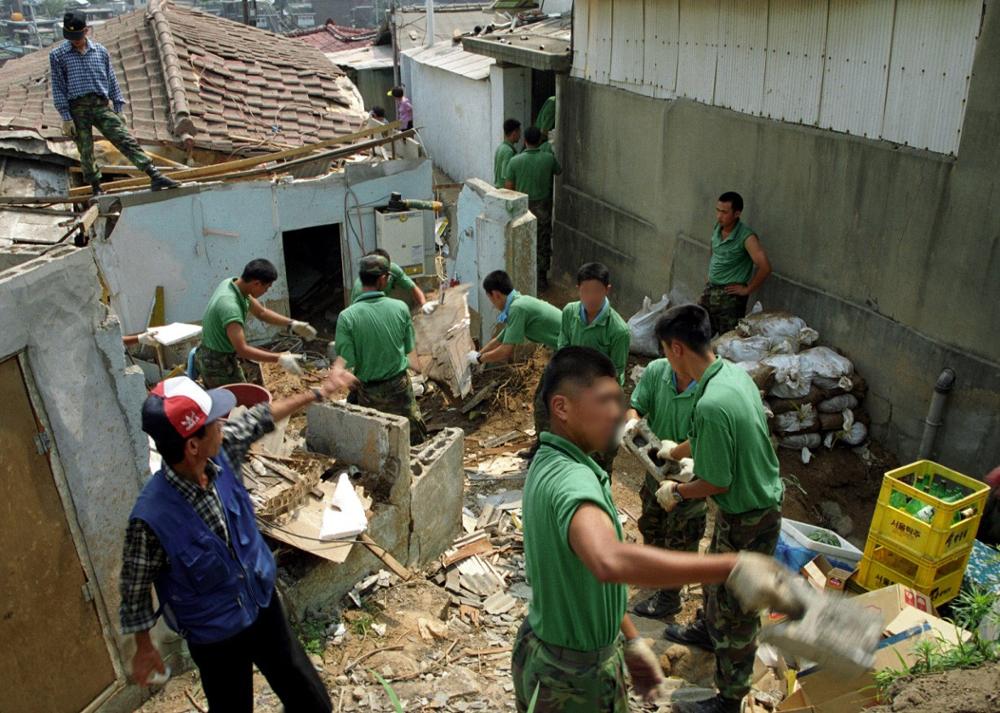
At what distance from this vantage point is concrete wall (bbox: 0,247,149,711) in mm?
4156

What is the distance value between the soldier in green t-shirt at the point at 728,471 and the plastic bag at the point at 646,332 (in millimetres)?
4893

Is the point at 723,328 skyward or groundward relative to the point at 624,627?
groundward

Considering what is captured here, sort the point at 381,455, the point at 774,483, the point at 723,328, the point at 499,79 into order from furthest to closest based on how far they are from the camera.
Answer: the point at 499,79
the point at 723,328
the point at 381,455
the point at 774,483

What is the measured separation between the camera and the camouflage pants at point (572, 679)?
3119mm

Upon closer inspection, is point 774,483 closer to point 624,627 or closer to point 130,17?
point 624,627

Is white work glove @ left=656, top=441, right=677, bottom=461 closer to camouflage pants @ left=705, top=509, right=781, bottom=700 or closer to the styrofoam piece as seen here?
camouflage pants @ left=705, top=509, right=781, bottom=700

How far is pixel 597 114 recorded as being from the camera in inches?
446

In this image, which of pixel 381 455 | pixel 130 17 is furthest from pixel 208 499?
pixel 130 17

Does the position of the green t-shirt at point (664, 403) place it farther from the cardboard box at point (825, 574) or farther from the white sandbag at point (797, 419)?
the white sandbag at point (797, 419)

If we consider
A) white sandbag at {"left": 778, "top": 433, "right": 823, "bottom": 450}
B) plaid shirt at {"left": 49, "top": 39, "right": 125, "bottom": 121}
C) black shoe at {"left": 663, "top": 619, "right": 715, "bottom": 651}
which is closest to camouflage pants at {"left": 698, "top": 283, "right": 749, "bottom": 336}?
white sandbag at {"left": 778, "top": 433, "right": 823, "bottom": 450}

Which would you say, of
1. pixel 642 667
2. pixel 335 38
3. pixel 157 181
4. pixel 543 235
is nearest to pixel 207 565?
pixel 642 667

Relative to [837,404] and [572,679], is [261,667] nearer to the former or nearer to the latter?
[572,679]

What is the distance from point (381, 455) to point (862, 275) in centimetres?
447

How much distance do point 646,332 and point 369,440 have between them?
4.50 meters
